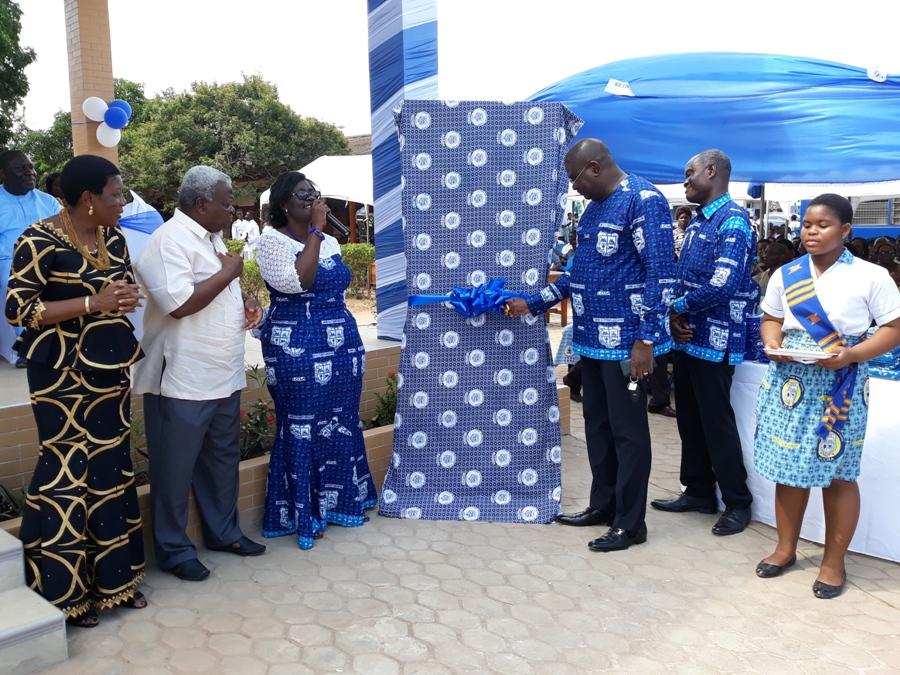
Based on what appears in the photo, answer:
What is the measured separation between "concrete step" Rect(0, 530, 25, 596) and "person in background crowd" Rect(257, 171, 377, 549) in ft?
4.04

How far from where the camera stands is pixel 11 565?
2.91m

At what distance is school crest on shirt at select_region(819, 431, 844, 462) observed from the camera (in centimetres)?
322

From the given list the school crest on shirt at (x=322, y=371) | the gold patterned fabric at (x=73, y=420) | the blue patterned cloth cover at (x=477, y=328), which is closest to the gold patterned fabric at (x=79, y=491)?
the gold patterned fabric at (x=73, y=420)

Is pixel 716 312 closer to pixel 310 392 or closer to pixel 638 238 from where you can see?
pixel 638 238

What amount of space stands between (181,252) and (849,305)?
2.76 metres

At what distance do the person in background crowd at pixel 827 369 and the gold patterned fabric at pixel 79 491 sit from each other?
2.72 m

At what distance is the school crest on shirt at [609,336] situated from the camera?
3.68 metres

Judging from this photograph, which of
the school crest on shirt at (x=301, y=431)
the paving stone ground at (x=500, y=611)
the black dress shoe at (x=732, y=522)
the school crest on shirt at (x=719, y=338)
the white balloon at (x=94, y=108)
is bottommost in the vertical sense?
the paving stone ground at (x=500, y=611)

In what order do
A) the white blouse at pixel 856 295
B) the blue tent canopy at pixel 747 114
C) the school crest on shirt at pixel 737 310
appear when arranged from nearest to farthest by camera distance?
the white blouse at pixel 856 295 < the school crest on shirt at pixel 737 310 < the blue tent canopy at pixel 747 114

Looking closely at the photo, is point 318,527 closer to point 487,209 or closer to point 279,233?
point 279,233

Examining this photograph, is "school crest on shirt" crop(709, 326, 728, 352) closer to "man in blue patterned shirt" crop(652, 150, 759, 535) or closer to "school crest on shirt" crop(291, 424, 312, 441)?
"man in blue patterned shirt" crop(652, 150, 759, 535)

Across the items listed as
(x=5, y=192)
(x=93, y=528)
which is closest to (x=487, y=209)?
(x=93, y=528)

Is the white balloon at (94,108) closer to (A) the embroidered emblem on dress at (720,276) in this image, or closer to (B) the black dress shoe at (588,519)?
(B) the black dress shoe at (588,519)

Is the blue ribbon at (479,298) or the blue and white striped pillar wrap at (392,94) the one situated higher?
the blue and white striped pillar wrap at (392,94)
